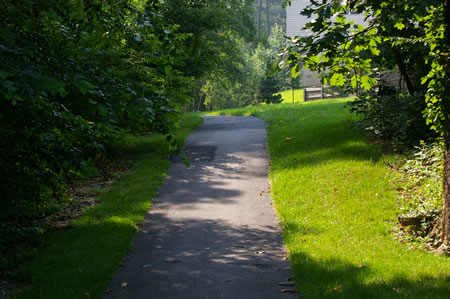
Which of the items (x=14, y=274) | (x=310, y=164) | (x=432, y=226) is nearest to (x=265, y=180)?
Result: (x=310, y=164)

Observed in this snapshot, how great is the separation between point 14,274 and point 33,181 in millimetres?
1302

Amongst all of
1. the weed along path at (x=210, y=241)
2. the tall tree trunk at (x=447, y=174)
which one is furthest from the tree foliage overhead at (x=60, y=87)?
the tall tree trunk at (x=447, y=174)

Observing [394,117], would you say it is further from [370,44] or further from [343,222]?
[370,44]

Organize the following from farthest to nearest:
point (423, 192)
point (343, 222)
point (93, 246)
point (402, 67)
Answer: point (402, 67), point (423, 192), point (343, 222), point (93, 246)

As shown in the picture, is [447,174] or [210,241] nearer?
[447,174]

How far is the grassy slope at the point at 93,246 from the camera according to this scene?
6.19 meters

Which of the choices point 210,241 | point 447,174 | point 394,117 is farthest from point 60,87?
point 394,117

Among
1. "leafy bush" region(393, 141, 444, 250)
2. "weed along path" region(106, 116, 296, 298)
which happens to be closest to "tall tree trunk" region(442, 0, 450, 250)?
"leafy bush" region(393, 141, 444, 250)

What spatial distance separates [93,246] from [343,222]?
14.0 feet

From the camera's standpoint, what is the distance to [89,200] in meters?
10.9

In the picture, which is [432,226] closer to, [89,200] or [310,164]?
[310,164]

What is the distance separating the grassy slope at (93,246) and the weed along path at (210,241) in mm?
218

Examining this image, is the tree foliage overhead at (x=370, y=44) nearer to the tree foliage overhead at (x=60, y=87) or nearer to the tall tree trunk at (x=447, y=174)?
the tall tree trunk at (x=447, y=174)

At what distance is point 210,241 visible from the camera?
8062mm
